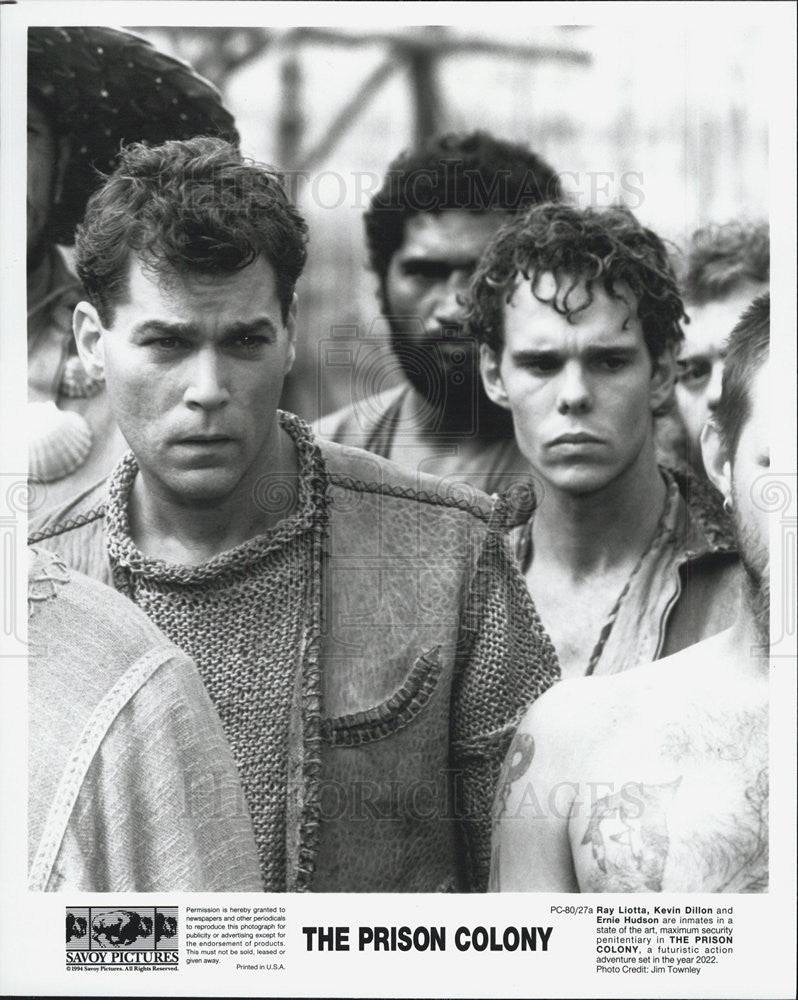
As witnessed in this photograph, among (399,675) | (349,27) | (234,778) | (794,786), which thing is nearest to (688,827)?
(794,786)

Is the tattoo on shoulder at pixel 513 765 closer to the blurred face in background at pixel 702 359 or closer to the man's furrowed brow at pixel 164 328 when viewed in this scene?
the blurred face in background at pixel 702 359

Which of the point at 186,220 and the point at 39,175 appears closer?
the point at 186,220

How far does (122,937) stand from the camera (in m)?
2.90

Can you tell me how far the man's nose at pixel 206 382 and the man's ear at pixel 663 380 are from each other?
3.04 ft

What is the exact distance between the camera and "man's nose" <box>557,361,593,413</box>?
2.88m

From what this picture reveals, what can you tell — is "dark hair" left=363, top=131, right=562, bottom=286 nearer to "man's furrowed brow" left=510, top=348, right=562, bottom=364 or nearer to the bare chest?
"man's furrowed brow" left=510, top=348, right=562, bottom=364

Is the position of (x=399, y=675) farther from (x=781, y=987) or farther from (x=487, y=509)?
(x=781, y=987)

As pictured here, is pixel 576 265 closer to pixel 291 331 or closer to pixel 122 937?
pixel 291 331

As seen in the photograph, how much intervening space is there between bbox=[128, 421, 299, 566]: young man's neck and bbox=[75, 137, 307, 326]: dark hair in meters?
0.32

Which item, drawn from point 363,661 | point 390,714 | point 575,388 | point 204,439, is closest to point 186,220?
point 204,439

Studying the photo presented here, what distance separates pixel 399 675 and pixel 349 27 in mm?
1421

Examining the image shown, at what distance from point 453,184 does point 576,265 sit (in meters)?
0.32

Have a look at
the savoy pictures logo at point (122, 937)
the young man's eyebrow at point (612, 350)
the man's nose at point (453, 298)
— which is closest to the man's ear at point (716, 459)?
the young man's eyebrow at point (612, 350)

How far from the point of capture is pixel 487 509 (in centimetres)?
294
